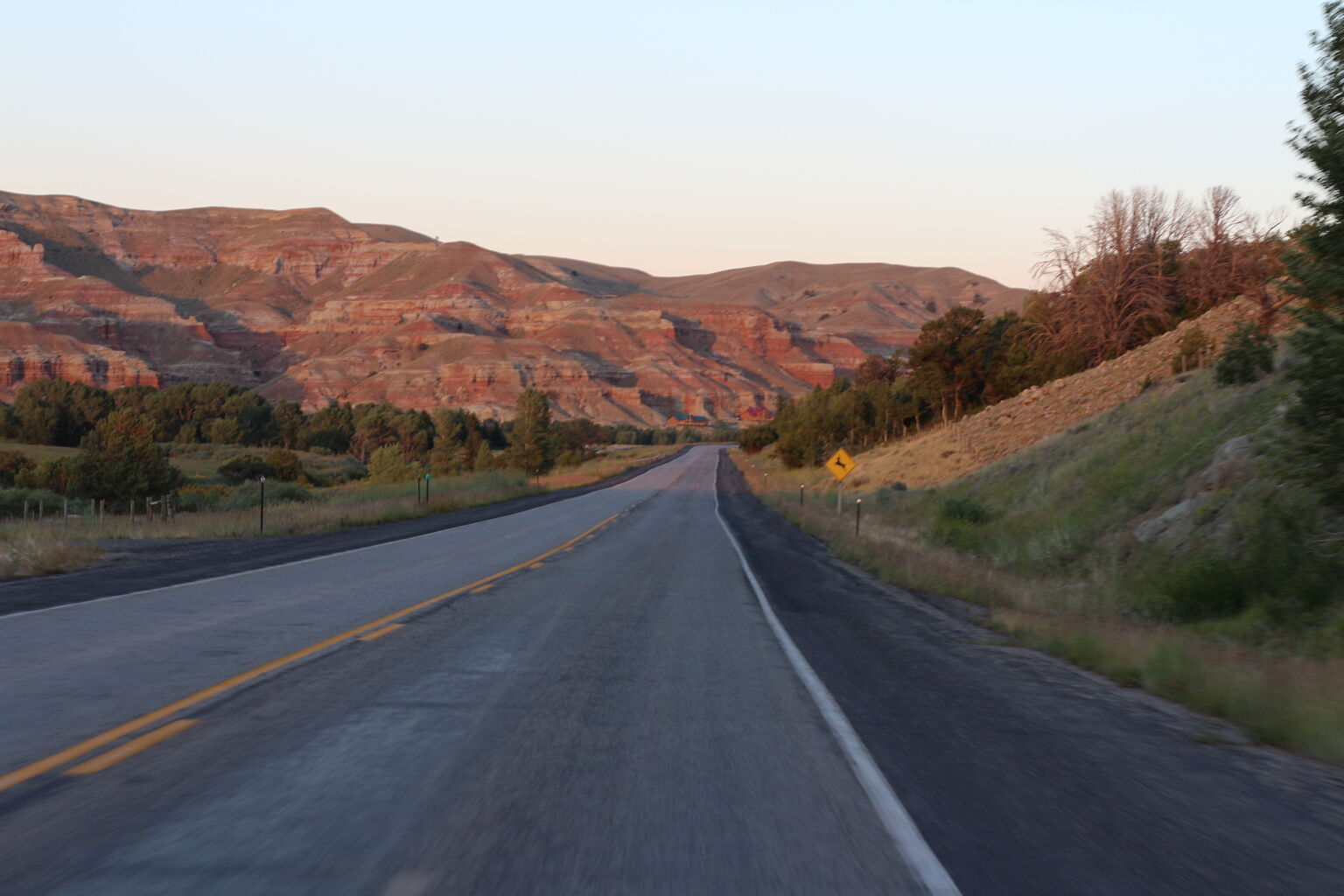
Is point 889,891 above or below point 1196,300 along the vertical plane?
below

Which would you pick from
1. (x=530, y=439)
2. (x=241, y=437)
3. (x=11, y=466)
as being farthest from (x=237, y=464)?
(x=241, y=437)

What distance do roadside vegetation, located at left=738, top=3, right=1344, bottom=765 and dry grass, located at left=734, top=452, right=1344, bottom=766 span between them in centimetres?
3

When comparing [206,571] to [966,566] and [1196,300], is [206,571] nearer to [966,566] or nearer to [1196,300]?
[966,566]

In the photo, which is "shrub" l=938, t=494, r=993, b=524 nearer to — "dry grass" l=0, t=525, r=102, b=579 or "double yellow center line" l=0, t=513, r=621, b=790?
"dry grass" l=0, t=525, r=102, b=579

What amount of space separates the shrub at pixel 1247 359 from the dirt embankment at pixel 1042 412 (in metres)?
7.41

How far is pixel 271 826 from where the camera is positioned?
4.78 m

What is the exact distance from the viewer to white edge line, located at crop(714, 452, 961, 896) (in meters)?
4.45

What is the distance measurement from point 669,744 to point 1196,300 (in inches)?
1758

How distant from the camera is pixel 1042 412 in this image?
4219 centimetres

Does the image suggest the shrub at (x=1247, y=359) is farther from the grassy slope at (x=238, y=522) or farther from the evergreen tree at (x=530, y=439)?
the evergreen tree at (x=530, y=439)

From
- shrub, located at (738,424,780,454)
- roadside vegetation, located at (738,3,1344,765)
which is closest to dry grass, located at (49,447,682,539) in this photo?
roadside vegetation, located at (738,3,1344,765)

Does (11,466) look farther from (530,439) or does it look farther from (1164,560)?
(1164,560)

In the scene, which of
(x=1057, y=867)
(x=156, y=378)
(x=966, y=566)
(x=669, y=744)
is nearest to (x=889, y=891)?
(x=1057, y=867)

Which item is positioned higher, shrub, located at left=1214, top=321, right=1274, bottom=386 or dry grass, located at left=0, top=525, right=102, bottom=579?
shrub, located at left=1214, top=321, right=1274, bottom=386
